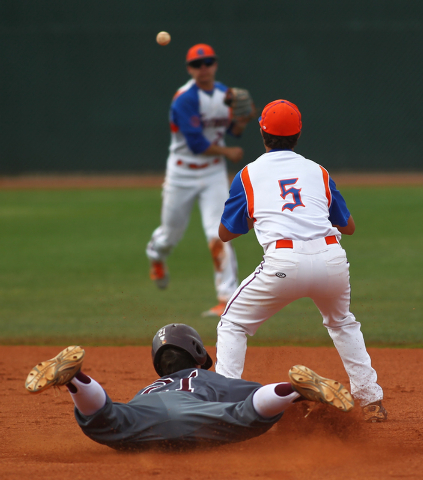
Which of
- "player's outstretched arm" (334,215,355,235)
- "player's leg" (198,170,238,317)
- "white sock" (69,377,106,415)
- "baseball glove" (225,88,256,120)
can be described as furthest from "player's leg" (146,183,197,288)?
"white sock" (69,377,106,415)

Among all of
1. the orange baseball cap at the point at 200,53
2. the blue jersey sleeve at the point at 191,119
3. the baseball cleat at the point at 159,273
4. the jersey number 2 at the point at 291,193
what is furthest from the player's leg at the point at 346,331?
the baseball cleat at the point at 159,273

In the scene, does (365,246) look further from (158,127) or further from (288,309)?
(158,127)

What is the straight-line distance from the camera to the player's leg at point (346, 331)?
3.54 m

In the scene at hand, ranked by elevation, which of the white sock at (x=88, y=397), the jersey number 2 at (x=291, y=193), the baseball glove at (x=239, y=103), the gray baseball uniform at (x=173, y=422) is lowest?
the gray baseball uniform at (x=173, y=422)

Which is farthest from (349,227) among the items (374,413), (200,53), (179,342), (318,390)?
(200,53)

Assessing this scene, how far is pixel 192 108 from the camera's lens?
7164 millimetres

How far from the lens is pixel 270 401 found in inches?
120

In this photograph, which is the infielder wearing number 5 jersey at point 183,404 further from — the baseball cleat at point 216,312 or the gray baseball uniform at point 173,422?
the baseball cleat at point 216,312

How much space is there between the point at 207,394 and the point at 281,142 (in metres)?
1.39

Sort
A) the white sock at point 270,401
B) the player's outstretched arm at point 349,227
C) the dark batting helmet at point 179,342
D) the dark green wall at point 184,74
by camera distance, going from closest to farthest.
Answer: the white sock at point 270,401
the dark batting helmet at point 179,342
the player's outstretched arm at point 349,227
the dark green wall at point 184,74

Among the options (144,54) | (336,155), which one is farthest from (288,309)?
(144,54)

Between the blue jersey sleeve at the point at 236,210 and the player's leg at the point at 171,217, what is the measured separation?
12.1ft

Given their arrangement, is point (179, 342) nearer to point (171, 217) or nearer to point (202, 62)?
point (171, 217)

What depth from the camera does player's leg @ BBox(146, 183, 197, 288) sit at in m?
7.47
